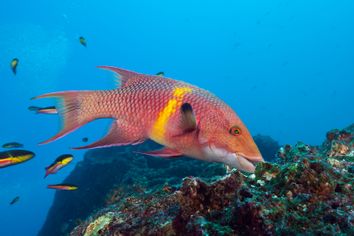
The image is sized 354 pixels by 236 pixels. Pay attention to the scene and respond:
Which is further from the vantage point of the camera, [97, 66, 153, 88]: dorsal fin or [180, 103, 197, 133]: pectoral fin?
[97, 66, 153, 88]: dorsal fin

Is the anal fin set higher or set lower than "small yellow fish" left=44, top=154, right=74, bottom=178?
higher

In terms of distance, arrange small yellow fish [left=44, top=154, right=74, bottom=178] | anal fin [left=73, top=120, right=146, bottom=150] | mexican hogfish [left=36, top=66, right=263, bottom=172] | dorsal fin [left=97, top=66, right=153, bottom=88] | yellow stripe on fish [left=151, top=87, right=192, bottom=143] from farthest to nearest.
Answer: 1. small yellow fish [left=44, top=154, right=74, bottom=178]
2. dorsal fin [left=97, top=66, right=153, bottom=88]
3. anal fin [left=73, top=120, right=146, bottom=150]
4. yellow stripe on fish [left=151, top=87, right=192, bottom=143]
5. mexican hogfish [left=36, top=66, right=263, bottom=172]

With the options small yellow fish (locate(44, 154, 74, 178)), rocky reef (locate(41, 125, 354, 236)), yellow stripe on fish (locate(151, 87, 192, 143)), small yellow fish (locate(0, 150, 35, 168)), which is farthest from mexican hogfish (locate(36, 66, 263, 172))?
small yellow fish (locate(44, 154, 74, 178))

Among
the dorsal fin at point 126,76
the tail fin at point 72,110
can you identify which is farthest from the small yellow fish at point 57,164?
the dorsal fin at point 126,76

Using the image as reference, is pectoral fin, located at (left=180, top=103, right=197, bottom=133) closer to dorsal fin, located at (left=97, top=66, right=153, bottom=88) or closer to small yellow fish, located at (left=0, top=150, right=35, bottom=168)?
dorsal fin, located at (left=97, top=66, right=153, bottom=88)

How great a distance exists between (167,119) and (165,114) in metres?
0.05

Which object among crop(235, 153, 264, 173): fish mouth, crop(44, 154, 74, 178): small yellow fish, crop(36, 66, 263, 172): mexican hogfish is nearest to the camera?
crop(235, 153, 264, 173): fish mouth

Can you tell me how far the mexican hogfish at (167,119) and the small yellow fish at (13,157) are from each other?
8.39ft

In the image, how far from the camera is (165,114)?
104 inches

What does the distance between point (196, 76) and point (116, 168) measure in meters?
147

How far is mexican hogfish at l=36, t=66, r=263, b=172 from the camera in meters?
2.50

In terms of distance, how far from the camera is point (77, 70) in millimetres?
121375

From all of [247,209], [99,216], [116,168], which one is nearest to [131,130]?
[99,216]

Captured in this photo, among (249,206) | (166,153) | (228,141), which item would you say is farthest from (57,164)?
(249,206)
